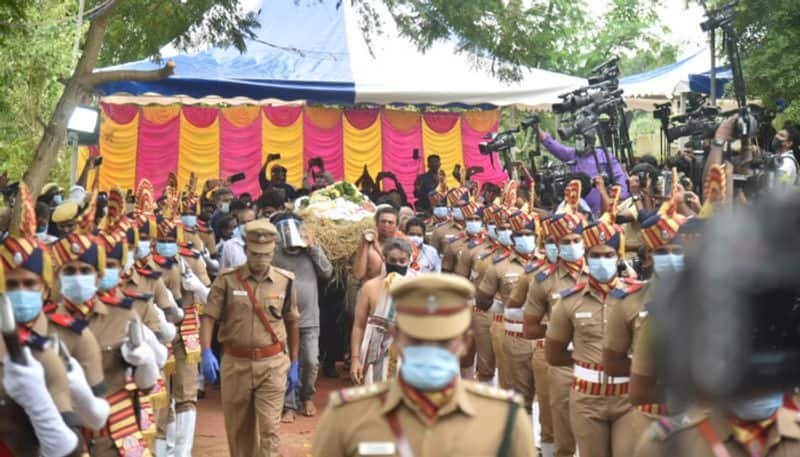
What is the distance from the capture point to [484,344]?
516 inches

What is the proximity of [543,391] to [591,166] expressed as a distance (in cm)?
555

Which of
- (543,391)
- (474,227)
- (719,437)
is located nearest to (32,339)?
(719,437)

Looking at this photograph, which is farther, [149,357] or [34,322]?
[149,357]

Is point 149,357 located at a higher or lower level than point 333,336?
higher

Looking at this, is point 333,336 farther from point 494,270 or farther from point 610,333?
point 610,333

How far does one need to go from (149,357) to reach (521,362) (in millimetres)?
4451

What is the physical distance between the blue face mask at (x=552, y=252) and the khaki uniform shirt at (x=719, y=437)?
458cm

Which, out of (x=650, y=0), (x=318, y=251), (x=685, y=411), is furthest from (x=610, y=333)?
(x=650, y=0)

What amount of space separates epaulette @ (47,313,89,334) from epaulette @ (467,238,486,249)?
7.57m

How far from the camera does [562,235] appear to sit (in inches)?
388

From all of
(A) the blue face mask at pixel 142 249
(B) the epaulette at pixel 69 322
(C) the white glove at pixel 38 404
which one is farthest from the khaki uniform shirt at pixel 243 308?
(C) the white glove at pixel 38 404

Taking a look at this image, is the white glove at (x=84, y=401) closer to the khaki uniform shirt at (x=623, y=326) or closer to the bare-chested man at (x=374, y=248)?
the khaki uniform shirt at (x=623, y=326)

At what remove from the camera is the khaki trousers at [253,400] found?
9844mm

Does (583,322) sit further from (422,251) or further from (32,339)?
(422,251)
